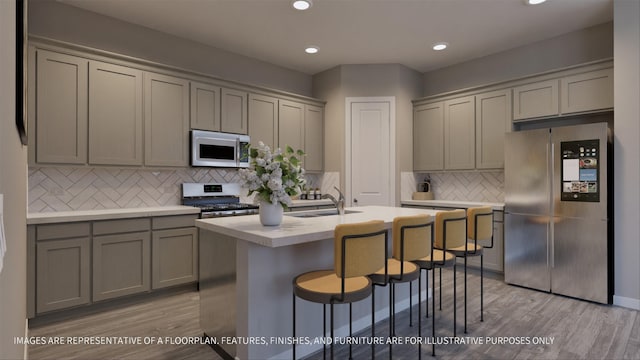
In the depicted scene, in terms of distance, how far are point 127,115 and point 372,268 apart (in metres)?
2.99

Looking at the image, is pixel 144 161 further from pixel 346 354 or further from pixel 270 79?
pixel 346 354

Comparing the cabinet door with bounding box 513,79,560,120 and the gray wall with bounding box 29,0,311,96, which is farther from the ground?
the gray wall with bounding box 29,0,311,96

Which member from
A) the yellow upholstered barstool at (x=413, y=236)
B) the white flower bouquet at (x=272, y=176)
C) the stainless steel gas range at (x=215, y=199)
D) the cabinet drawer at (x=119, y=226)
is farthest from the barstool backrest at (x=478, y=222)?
the cabinet drawer at (x=119, y=226)

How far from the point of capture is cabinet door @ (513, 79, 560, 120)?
3.90m

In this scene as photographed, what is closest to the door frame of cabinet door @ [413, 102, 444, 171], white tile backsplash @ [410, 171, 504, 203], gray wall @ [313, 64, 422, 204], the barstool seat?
gray wall @ [313, 64, 422, 204]

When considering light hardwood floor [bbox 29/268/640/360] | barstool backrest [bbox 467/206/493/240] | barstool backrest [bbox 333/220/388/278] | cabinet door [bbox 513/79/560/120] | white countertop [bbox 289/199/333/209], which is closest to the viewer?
barstool backrest [bbox 333/220/388/278]

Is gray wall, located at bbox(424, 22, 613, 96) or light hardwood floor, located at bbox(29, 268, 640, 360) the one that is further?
gray wall, located at bbox(424, 22, 613, 96)

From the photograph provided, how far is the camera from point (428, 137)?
511cm

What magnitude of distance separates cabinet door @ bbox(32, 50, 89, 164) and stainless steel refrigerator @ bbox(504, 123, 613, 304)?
14.5 ft

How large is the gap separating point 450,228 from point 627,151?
2.12 m

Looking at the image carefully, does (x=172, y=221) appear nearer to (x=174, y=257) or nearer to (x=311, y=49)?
(x=174, y=257)

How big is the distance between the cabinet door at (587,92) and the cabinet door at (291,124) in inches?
128

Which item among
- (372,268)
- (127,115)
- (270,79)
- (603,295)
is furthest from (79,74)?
(603,295)

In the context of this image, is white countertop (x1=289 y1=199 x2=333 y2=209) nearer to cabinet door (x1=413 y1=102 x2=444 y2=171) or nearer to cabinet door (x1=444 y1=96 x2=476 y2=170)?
cabinet door (x1=413 y1=102 x2=444 y2=171)
